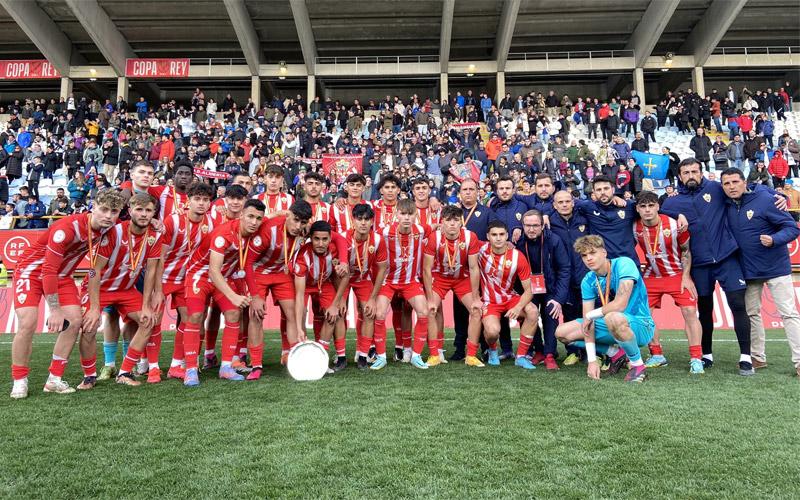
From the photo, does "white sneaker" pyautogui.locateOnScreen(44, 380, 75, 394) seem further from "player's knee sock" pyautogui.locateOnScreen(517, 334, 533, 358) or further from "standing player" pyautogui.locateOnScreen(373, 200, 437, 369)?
"player's knee sock" pyautogui.locateOnScreen(517, 334, 533, 358)

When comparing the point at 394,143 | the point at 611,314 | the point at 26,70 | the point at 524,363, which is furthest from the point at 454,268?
the point at 26,70

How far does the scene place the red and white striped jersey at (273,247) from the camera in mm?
5520

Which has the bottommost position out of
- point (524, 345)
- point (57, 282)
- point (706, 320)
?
point (524, 345)

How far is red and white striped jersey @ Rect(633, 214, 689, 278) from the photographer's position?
6.02 meters

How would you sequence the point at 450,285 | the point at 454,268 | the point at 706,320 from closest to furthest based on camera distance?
the point at 706,320
the point at 454,268
the point at 450,285

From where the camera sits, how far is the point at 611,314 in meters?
5.25

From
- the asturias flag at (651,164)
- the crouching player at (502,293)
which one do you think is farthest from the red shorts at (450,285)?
the asturias flag at (651,164)

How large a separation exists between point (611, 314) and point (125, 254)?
5.07m

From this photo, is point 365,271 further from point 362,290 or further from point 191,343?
point 191,343

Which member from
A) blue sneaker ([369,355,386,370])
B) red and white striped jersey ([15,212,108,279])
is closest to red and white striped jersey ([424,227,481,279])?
blue sneaker ([369,355,386,370])

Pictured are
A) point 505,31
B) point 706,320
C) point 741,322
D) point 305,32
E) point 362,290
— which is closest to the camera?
point 741,322

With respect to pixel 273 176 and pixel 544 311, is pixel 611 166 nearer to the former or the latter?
pixel 544 311

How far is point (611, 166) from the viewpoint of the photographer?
59.1 ft

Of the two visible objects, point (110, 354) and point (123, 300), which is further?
point (110, 354)
